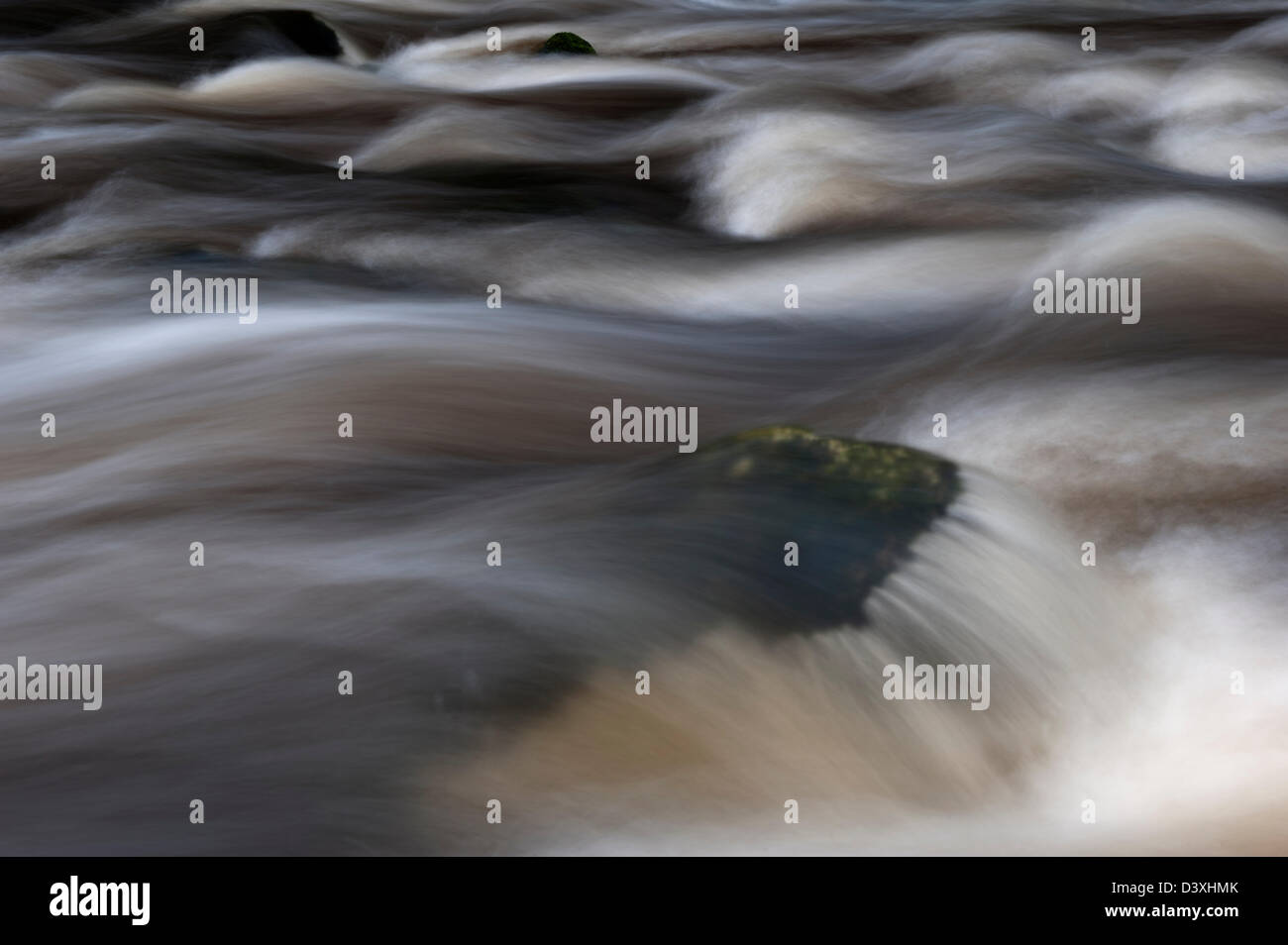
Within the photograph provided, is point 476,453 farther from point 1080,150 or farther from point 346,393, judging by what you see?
point 1080,150

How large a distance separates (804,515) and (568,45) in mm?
6856

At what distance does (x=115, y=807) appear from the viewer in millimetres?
2154

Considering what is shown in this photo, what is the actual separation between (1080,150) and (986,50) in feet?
7.69

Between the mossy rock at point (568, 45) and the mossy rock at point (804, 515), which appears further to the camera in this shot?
the mossy rock at point (568, 45)

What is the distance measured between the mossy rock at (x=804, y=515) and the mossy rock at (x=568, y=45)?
6491mm

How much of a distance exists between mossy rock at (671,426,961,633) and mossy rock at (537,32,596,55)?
21.3ft

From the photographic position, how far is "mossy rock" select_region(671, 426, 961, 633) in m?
2.56

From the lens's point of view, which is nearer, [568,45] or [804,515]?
[804,515]

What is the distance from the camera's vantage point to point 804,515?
2.76 metres

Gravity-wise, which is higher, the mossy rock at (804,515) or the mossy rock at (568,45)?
the mossy rock at (568,45)

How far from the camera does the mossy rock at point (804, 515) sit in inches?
101

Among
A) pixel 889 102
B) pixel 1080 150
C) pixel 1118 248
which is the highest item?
pixel 889 102

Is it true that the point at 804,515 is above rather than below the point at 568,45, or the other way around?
→ below

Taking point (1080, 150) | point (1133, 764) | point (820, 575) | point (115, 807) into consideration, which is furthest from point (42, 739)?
point (1080, 150)
